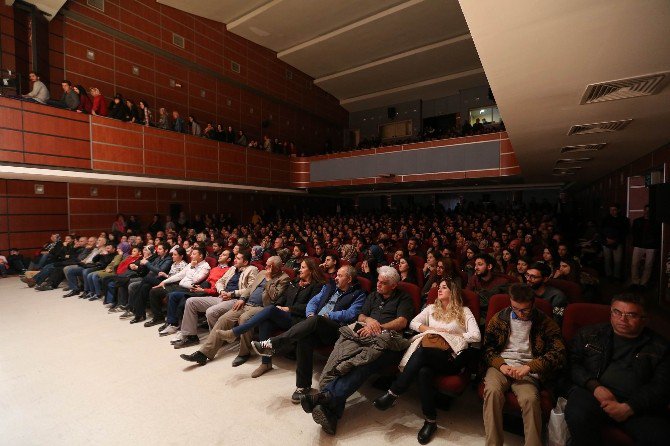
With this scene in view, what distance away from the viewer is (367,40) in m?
13.8

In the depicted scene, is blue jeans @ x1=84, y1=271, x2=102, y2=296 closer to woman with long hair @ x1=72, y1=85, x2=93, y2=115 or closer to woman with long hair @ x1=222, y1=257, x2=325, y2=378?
woman with long hair @ x1=222, y1=257, x2=325, y2=378

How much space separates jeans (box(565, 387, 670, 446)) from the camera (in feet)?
5.37

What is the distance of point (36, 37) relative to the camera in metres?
8.19

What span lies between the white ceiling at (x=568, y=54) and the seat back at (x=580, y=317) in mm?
1806

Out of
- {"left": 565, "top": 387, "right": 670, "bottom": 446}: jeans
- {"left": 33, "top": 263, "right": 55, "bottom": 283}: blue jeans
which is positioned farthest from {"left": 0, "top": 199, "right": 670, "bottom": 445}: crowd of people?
{"left": 33, "top": 263, "right": 55, "bottom": 283}: blue jeans

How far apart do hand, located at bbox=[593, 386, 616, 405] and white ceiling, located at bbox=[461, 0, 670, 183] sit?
2.15m

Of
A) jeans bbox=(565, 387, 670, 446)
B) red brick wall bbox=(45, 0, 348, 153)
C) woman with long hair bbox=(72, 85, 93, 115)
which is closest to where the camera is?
jeans bbox=(565, 387, 670, 446)

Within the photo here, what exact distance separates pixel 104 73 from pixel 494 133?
12026mm

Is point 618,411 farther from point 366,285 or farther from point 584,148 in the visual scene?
point 584,148

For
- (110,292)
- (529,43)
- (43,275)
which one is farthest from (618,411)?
(43,275)

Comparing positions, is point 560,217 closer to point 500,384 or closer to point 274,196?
point 500,384

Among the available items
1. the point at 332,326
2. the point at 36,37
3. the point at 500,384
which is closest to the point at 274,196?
the point at 36,37

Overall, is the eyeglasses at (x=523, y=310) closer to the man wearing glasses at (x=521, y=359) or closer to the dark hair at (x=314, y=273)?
the man wearing glasses at (x=521, y=359)

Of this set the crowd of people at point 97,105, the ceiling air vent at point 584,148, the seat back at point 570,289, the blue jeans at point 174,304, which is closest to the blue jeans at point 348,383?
the seat back at point 570,289
